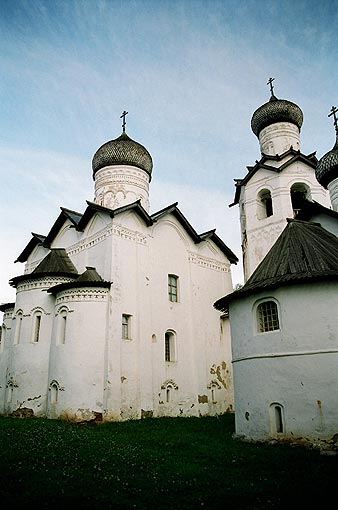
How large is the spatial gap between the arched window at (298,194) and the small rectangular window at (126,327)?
320 inches

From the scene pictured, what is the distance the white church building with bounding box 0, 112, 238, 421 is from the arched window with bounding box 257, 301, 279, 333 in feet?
17.3

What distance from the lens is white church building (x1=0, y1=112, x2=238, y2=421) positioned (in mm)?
13062

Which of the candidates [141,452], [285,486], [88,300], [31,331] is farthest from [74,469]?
[31,331]

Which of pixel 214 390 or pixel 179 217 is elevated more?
pixel 179 217

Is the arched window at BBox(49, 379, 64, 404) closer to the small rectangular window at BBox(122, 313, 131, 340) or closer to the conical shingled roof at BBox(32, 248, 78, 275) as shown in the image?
the small rectangular window at BBox(122, 313, 131, 340)

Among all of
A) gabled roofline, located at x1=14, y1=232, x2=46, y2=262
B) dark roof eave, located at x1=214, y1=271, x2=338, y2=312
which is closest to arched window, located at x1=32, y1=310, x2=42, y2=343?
gabled roofline, located at x1=14, y1=232, x2=46, y2=262

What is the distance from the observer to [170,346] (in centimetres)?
1551

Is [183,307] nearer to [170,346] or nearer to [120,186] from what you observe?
[170,346]

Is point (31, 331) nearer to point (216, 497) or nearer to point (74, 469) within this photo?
point (74, 469)

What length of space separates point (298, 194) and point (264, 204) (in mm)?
1455

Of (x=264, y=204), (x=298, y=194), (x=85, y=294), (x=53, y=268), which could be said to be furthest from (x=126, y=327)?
(x=298, y=194)

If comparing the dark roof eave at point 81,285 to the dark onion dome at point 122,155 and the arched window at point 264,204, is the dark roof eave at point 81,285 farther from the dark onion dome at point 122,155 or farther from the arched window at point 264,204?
the arched window at point 264,204

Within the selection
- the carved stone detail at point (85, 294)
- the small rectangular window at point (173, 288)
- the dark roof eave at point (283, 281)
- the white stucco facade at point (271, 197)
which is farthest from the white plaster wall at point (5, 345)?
the white stucco facade at point (271, 197)

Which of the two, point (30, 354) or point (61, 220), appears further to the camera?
point (61, 220)
